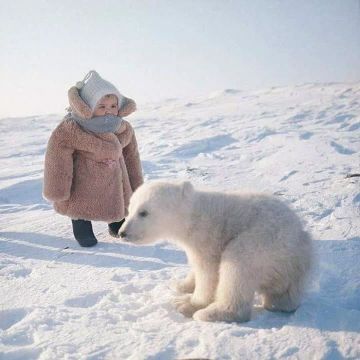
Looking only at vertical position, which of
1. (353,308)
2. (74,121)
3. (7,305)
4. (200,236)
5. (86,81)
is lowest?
(353,308)

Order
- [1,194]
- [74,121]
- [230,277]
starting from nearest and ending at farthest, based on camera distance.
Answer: [230,277] < [74,121] < [1,194]

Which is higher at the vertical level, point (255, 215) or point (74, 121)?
point (74, 121)

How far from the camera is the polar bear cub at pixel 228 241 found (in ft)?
8.66

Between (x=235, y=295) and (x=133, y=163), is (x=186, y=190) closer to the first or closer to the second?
(x=235, y=295)

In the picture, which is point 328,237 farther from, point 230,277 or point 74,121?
point 74,121

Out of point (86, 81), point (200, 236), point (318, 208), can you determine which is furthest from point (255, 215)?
point (86, 81)

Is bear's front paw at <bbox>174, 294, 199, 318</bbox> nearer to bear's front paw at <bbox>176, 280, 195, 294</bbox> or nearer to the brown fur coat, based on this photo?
bear's front paw at <bbox>176, 280, 195, 294</bbox>

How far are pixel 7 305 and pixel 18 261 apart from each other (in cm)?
113

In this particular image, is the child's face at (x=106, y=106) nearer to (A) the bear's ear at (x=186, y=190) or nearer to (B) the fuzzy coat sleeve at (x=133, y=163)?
(B) the fuzzy coat sleeve at (x=133, y=163)

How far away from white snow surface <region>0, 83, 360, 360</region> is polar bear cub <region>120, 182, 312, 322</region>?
144mm

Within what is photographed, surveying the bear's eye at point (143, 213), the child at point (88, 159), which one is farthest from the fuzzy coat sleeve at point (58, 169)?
the bear's eye at point (143, 213)

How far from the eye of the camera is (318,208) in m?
4.78

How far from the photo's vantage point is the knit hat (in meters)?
4.34

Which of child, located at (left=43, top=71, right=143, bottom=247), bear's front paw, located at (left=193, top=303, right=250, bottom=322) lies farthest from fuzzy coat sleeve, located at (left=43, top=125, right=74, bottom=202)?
bear's front paw, located at (left=193, top=303, right=250, bottom=322)
